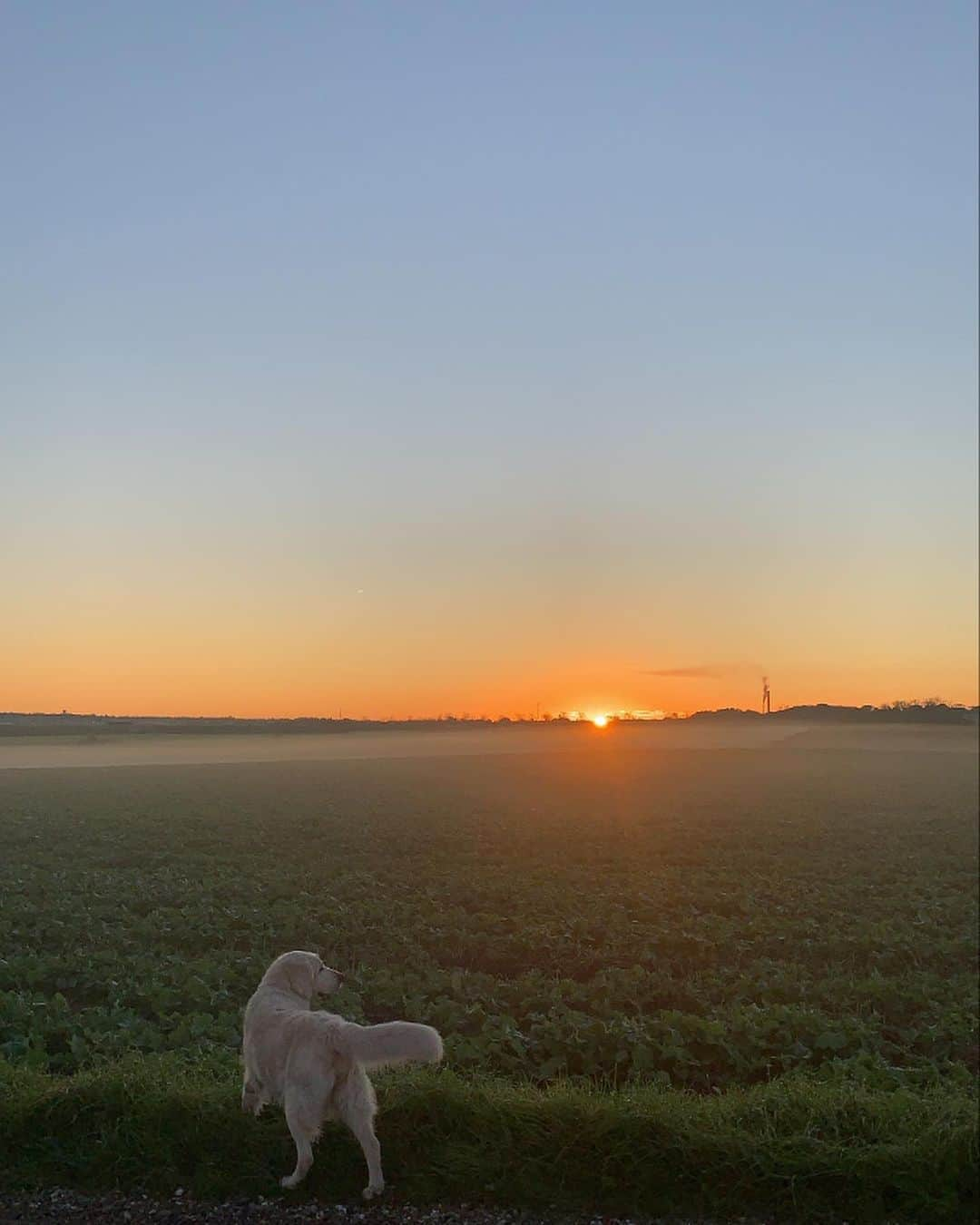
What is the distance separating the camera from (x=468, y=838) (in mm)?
20875

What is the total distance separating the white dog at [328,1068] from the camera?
16.8 feet

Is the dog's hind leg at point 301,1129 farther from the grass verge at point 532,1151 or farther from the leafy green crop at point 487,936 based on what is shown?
the leafy green crop at point 487,936

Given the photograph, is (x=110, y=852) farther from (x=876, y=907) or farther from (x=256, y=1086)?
(x=876, y=907)

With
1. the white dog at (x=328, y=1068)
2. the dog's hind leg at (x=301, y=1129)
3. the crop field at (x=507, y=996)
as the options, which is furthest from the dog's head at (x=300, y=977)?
the dog's hind leg at (x=301, y=1129)

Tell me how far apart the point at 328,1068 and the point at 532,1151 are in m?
1.32

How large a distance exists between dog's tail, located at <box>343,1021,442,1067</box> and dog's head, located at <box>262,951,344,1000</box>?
1019 mm

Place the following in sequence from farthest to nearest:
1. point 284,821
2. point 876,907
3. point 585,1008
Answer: point 284,821
point 876,907
point 585,1008

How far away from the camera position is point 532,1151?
5.48 metres

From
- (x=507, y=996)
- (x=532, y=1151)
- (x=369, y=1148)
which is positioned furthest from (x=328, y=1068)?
(x=507, y=996)

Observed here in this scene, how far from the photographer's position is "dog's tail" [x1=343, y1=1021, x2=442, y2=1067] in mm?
5066

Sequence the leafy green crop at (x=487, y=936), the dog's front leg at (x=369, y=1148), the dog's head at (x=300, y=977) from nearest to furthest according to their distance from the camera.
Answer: the dog's front leg at (x=369, y=1148)
the dog's head at (x=300, y=977)
the leafy green crop at (x=487, y=936)

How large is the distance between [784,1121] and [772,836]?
60.9 feet

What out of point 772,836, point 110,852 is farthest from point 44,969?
point 772,836

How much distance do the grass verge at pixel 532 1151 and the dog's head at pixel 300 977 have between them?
71 cm
